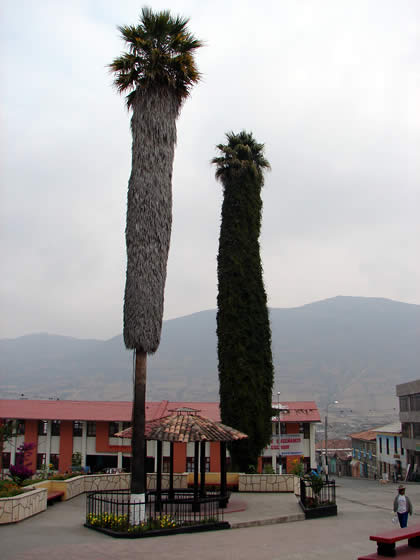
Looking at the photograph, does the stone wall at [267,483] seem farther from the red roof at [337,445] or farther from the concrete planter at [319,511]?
the red roof at [337,445]

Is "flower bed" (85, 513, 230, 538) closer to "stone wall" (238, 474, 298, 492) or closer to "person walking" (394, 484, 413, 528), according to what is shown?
"person walking" (394, 484, 413, 528)

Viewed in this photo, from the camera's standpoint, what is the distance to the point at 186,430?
17953 mm

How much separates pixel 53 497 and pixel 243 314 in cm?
1306

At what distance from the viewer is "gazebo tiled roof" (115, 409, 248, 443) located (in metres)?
17.5

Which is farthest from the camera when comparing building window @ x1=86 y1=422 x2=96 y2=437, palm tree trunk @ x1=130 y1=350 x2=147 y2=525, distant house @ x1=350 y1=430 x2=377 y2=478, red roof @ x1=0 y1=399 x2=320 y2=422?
distant house @ x1=350 y1=430 x2=377 y2=478

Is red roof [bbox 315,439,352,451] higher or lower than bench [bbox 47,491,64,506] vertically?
lower

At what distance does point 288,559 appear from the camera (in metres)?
11.9

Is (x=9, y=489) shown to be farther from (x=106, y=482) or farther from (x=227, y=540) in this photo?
(x=227, y=540)

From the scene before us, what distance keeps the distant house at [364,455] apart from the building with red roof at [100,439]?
31586mm

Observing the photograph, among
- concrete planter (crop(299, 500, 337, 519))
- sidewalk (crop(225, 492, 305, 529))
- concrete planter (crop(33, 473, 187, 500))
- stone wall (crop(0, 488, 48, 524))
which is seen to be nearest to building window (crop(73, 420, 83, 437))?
concrete planter (crop(33, 473, 187, 500))

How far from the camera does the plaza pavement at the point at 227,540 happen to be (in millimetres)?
12430

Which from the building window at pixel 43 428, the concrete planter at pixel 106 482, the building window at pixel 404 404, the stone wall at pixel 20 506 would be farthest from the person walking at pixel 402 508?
the building window at pixel 404 404

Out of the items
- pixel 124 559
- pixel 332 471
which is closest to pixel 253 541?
pixel 124 559

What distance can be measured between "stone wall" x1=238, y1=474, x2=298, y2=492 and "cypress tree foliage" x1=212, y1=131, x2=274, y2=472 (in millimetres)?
2998
